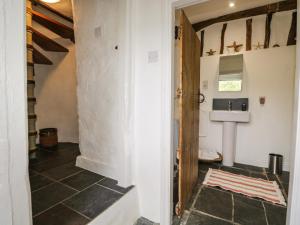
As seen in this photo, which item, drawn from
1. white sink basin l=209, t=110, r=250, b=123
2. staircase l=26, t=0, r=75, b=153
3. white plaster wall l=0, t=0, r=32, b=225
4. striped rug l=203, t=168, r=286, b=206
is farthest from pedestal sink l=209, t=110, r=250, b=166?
staircase l=26, t=0, r=75, b=153

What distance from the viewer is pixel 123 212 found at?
1.55 meters

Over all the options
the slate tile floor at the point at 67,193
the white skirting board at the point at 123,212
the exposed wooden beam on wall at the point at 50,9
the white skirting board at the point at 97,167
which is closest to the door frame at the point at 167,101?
the white skirting board at the point at 123,212

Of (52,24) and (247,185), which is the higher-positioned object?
(52,24)

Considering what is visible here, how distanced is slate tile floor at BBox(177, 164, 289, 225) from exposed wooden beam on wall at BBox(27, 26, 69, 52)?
3.19 m

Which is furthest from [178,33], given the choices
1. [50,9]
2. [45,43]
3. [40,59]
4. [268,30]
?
[40,59]

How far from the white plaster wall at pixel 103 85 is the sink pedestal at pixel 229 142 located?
2.02m

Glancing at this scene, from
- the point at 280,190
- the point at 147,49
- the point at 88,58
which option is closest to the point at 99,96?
the point at 88,58

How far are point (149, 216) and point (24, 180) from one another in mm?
1263

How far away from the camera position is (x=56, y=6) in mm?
3004

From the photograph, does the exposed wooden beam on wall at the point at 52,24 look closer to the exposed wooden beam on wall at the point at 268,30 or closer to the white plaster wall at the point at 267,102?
the white plaster wall at the point at 267,102

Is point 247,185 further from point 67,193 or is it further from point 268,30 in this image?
point 268,30

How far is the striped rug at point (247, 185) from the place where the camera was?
2062 millimetres

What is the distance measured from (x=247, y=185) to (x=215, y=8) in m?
2.88

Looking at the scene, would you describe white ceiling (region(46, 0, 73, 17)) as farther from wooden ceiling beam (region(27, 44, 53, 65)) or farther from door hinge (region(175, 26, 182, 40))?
door hinge (region(175, 26, 182, 40))
